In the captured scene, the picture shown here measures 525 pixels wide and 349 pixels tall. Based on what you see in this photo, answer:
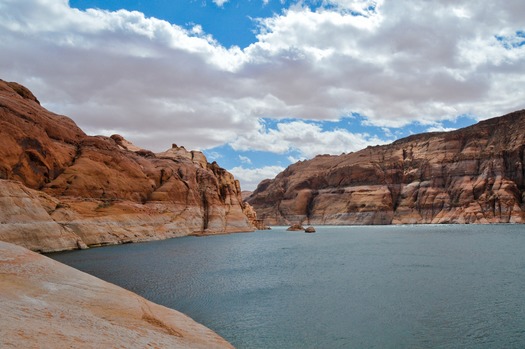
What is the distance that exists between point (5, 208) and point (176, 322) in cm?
3508

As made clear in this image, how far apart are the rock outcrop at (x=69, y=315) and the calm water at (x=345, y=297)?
4.96 meters

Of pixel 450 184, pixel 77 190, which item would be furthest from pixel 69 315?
pixel 450 184

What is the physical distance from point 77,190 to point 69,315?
63430mm

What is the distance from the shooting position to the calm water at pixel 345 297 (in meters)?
17.2

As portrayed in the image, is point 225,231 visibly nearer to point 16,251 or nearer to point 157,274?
point 157,274

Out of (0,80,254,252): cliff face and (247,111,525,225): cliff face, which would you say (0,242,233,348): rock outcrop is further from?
(247,111,525,225): cliff face

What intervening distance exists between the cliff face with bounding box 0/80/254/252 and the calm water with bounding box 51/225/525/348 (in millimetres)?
9189

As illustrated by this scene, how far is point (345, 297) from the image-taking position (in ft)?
80.4

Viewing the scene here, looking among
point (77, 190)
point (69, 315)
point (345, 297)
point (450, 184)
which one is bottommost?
point (345, 297)

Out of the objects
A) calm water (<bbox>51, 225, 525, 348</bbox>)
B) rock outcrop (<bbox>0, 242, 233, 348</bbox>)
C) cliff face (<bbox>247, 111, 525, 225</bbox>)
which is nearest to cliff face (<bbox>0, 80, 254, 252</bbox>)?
calm water (<bbox>51, 225, 525, 348</bbox>)

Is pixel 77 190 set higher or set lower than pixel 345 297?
higher

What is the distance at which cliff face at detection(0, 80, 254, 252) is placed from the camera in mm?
46125

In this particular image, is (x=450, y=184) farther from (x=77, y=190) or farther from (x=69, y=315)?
(x=69, y=315)

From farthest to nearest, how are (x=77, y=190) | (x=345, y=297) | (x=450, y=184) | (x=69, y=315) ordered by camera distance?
(x=450, y=184) < (x=77, y=190) < (x=345, y=297) < (x=69, y=315)
